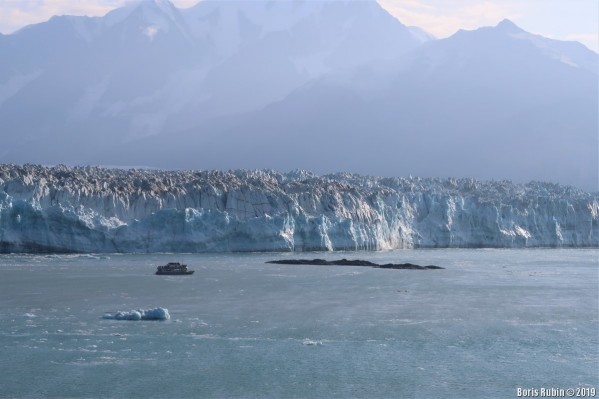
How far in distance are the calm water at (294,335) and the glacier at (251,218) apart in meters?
9.81

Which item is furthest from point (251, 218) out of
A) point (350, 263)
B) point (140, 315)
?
point (140, 315)

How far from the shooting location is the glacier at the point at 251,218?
48.8 meters

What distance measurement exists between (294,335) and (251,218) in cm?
2987

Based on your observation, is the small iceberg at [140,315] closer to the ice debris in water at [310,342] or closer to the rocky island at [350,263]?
the ice debris in water at [310,342]

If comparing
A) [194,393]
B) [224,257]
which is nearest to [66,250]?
[224,257]

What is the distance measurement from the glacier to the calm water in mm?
9807

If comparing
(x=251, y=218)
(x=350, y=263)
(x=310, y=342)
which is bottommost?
(x=310, y=342)

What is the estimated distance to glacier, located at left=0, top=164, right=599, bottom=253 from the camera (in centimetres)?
4881

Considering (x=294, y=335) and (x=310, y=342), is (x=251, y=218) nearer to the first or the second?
(x=294, y=335)

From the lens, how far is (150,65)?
524 feet

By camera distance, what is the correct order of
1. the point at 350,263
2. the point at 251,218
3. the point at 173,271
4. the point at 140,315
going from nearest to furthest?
the point at 140,315 < the point at 173,271 < the point at 350,263 < the point at 251,218

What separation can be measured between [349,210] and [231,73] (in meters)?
109

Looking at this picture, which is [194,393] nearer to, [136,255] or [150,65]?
[136,255]

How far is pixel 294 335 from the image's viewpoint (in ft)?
75.5
